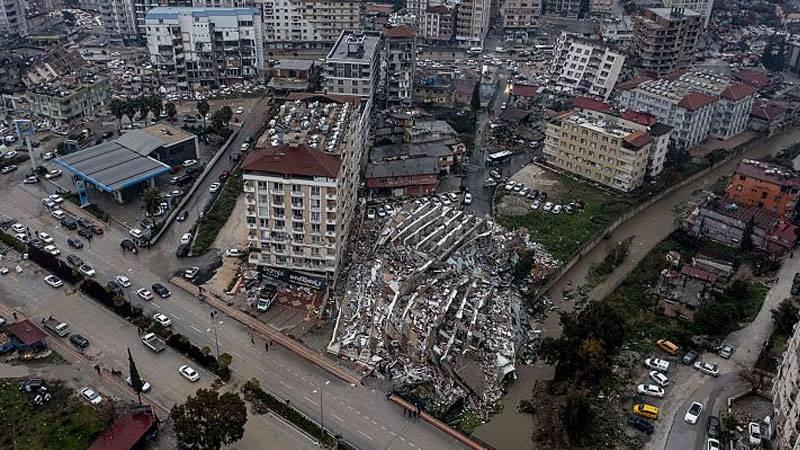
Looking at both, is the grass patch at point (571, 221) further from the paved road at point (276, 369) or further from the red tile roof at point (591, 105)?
the paved road at point (276, 369)

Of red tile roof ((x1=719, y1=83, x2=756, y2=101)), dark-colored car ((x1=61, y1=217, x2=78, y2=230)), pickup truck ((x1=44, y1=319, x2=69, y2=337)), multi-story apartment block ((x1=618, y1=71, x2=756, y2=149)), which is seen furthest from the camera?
red tile roof ((x1=719, y1=83, x2=756, y2=101))

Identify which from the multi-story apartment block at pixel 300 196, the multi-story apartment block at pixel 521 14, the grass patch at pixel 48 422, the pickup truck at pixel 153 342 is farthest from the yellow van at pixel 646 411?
the multi-story apartment block at pixel 521 14

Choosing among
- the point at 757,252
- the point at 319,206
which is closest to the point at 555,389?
the point at 319,206

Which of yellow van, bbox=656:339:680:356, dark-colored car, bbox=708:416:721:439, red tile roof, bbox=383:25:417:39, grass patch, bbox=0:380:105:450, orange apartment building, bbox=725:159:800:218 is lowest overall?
grass patch, bbox=0:380:105:450

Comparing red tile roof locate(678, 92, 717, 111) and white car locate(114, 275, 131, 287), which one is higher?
red tile roof locate(678, 92, 717, 111)

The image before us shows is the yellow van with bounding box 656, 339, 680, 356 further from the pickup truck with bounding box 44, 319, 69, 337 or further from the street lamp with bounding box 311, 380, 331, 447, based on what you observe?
the pickup truck with bounding box 44, 319, 69, 337

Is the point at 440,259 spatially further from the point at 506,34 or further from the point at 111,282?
the point at 506,34

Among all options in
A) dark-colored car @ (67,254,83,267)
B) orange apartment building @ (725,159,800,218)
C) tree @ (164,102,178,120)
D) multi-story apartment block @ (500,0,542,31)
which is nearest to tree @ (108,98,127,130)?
tree @ (164,102,178,120)
